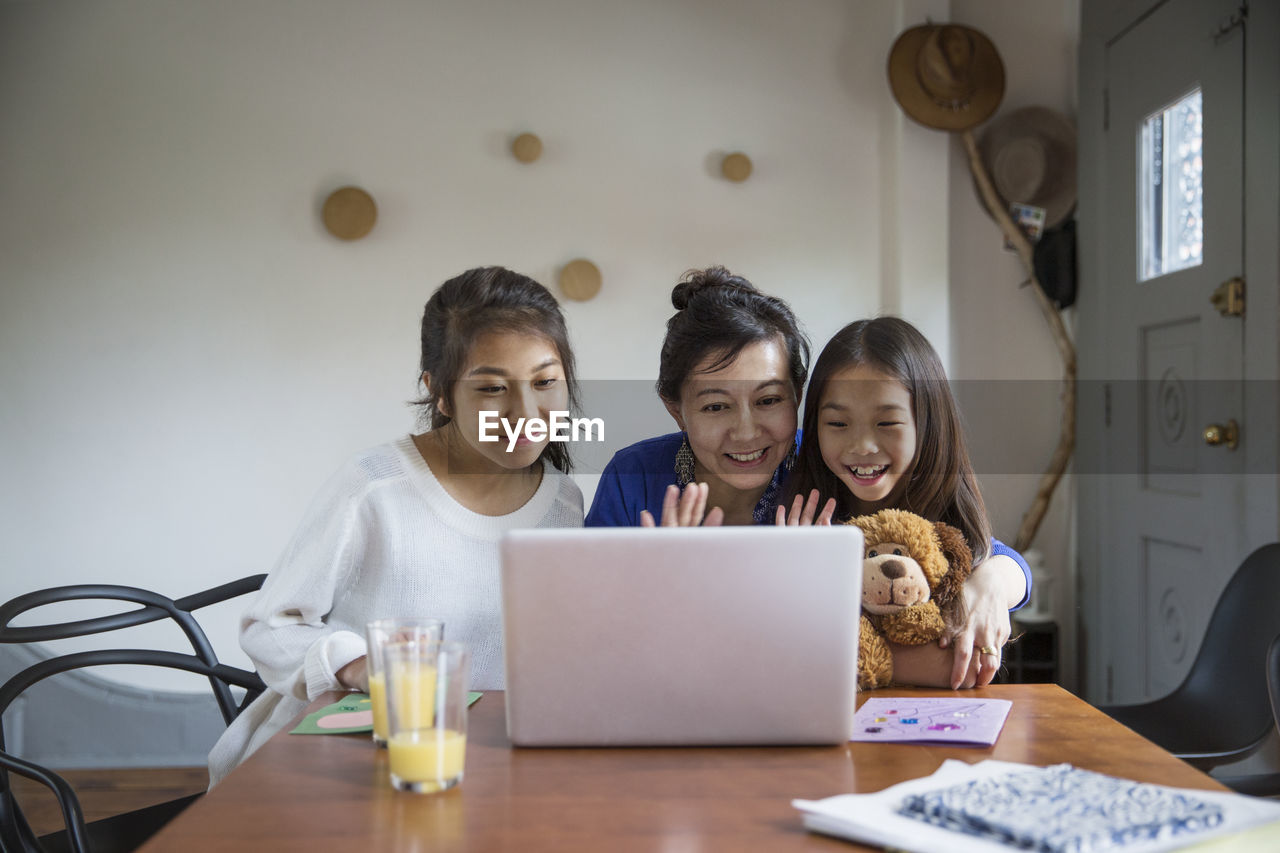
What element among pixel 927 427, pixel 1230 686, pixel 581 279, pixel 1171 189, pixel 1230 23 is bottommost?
pixel 1230 686

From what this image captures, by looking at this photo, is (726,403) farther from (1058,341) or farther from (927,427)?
(1058,341)

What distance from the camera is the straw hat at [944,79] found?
291cm

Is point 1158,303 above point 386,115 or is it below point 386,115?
below

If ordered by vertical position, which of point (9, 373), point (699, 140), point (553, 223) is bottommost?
point (9, 373)

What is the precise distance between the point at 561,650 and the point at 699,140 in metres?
2.43

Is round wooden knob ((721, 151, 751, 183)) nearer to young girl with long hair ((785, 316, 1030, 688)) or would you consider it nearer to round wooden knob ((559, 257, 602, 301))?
round wooden knob ((559, 257, 602, 301))

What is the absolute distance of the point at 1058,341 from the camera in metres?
3.05

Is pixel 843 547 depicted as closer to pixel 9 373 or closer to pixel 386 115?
pixel 386 115

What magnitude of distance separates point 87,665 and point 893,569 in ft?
3.47

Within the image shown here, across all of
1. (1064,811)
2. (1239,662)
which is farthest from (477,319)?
(1239,662)

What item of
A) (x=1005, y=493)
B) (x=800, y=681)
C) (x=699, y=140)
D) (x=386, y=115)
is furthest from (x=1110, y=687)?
(x=386, y=115)

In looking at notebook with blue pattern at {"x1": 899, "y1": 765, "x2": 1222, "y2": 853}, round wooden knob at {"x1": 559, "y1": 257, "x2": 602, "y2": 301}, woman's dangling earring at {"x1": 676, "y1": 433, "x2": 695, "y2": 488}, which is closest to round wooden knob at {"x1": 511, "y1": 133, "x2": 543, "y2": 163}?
round wooden knob at {"x1": 559, "y1": 257, "x2": 602, "y2": 301}

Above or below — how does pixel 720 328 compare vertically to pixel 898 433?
above

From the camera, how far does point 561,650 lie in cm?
88
